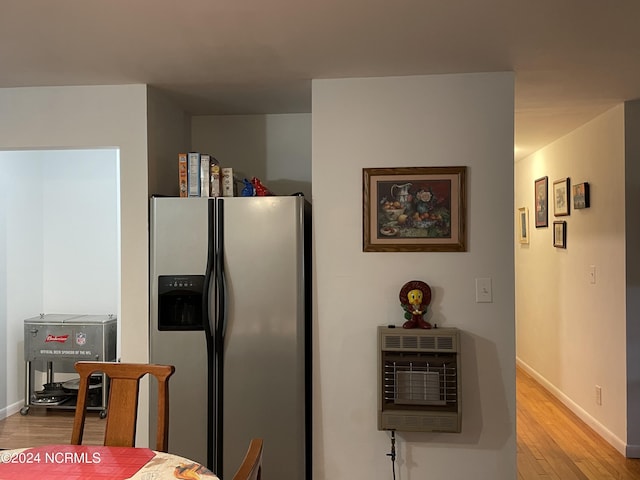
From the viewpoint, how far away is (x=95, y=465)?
1.69 m

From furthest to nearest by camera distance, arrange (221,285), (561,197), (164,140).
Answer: (561,197), (164,140), (221,285)

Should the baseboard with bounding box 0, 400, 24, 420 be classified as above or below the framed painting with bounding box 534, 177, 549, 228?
below

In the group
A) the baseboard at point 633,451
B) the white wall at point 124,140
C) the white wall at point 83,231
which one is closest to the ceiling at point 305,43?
the white wall at point 124,140

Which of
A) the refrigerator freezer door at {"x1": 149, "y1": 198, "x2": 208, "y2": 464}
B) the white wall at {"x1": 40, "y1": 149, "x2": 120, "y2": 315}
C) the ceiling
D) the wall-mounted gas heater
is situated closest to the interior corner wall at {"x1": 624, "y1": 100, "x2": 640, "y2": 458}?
the ceiling

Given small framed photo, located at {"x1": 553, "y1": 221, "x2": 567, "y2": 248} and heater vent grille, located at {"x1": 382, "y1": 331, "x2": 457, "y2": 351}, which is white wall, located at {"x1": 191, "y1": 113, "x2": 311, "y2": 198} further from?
small framed photo, located at {"x1": 553, "y1": 221, "x2": 567, "y2": 248}

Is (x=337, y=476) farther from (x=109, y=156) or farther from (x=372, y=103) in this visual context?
(x=109, y=156)

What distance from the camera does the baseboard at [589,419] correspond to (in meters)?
3.66

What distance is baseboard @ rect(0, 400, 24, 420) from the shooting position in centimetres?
445

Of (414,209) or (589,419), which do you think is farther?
(589,419)

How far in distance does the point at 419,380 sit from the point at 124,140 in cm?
215

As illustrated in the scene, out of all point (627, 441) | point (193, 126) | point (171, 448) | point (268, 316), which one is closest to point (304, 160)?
point (193, 126)

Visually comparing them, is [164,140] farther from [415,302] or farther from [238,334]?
[415,302]

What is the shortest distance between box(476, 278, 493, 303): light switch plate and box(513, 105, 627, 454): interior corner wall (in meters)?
1.34

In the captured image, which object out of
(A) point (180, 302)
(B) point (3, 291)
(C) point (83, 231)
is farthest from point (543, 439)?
(B) point (3, 291)
